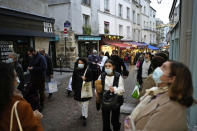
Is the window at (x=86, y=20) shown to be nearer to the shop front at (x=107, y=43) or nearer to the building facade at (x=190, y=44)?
the shop front at (x=107, y=43)

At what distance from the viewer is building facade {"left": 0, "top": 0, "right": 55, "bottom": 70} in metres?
7.37

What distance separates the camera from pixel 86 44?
16500 millimetres

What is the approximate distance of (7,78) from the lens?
160cm

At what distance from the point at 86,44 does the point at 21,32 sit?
885 cm

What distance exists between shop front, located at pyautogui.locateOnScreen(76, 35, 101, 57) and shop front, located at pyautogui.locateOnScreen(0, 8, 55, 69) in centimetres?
465

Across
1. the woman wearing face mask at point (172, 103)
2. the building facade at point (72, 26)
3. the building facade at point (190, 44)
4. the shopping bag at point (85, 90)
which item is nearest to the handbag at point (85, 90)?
the shopping bag at point (85, 90)

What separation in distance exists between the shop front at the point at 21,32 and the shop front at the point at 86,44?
4.65 meters

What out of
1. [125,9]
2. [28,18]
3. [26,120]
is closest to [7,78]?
[26,120]

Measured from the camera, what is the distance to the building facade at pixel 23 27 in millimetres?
7371

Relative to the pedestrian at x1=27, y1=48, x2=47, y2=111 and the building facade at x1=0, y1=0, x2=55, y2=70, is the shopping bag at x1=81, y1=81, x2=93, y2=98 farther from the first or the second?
the building facade at x1=0, y1=0, x2=55, y2=70

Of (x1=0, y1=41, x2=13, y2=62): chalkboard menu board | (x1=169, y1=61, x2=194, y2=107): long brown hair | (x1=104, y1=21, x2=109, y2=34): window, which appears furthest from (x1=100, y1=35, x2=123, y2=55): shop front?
(x1=169, y1=61, x2=194, y2=107): long brown hair

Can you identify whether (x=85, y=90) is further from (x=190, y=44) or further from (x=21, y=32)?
(x=21, y=32)

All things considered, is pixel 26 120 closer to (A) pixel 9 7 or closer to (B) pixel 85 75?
(B) pixel 85 75

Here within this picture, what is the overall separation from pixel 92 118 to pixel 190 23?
3.53m
